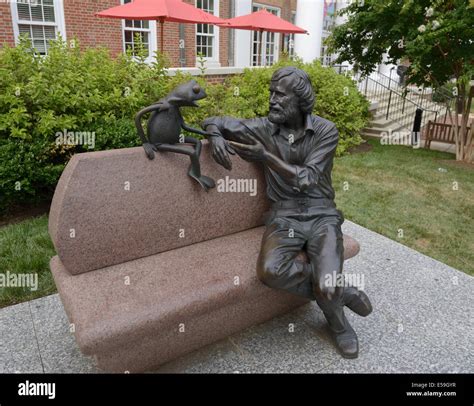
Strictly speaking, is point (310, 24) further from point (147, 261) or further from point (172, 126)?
point (147, 261)

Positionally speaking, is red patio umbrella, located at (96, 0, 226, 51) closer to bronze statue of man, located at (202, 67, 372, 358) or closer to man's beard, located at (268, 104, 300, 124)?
bronze statue of man, located at (202, 67, 372, 358)

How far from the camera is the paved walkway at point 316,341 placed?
2.74m

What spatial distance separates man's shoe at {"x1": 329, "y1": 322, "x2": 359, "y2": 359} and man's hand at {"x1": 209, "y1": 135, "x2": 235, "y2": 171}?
1.45m

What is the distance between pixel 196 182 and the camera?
9.76 feet

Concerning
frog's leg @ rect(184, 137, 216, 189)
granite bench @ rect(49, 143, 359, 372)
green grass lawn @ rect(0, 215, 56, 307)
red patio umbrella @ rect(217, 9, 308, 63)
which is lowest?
green grass lawn @ rect(0, 215, 56, 307)

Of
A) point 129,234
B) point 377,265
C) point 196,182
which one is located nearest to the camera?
point 129,234

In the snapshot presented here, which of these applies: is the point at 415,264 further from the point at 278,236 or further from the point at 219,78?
the point at 219,78

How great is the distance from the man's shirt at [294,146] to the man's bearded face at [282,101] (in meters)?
0.17

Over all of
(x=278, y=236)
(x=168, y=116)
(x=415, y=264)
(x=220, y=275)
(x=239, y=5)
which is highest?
(x=239, y=5)

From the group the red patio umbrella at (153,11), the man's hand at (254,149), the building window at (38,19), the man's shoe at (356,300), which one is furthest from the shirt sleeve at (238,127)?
the building window at (38,19)

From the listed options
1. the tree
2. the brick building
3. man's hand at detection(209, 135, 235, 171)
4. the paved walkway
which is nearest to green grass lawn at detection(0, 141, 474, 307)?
→ the paved walkway

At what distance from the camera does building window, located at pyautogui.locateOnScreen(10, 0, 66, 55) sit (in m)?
10.2

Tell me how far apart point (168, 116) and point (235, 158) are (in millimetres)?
693
